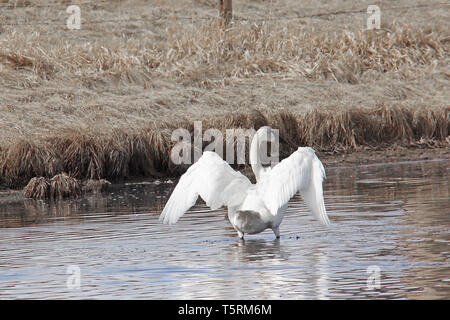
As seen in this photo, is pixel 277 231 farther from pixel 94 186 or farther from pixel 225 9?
pixel 225 9

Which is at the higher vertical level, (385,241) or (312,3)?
(312,3)

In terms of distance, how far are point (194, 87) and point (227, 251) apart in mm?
11636

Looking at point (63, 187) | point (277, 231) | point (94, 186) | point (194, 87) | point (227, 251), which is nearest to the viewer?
point (227, 251)

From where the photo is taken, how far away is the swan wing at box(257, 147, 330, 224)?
944 cm

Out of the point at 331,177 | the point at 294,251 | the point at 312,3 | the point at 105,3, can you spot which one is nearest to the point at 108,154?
the point at 331,177

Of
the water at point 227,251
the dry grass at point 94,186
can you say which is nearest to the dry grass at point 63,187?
the dry grass at point 94,186

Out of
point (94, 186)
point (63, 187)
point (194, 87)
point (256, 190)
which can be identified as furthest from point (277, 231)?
point (194, 87)

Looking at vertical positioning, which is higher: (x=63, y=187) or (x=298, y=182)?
(x=298, y=182)

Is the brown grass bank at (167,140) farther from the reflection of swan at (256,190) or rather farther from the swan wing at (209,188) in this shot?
the swan wing at (209,188)

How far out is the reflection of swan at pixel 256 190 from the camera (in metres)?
9.48

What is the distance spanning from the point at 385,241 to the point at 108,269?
2783 mm

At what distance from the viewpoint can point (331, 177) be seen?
1620 centimetres

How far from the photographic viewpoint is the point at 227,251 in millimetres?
9680
